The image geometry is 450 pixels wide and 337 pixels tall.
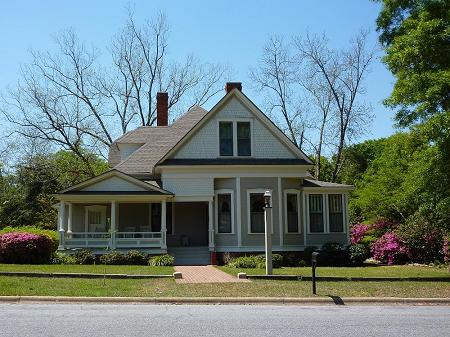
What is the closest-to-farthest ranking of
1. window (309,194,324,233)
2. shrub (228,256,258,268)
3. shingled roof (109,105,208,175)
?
shrub (228,256,258,268)
window (309,194,324,233)
shingled roof (109,105,208,175)

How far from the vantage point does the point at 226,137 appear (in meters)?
25.8

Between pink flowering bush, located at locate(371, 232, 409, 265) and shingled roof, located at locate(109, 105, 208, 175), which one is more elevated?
shingled roof, located at locate(109, 105, 208, 175)

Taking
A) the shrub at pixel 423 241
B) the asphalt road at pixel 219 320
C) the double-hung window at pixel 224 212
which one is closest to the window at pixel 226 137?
the double-hung window at pixel 224 212

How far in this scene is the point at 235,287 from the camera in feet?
47.8

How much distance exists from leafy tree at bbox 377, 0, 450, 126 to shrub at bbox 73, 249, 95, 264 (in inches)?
554

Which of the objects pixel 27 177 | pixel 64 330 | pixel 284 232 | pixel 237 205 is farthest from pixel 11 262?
pixel 27 177

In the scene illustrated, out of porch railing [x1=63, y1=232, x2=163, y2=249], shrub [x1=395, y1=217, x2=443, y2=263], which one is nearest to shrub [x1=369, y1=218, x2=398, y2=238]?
shrub [x1=395, y1=217, x2=443, y2=263]

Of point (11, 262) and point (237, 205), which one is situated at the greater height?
point (237, 205)

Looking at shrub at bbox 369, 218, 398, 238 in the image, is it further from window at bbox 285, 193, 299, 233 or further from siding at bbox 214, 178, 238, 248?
siding at bbox 214, 178, 238, 248

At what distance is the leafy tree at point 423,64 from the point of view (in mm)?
16433

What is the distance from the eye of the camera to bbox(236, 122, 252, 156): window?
2576 centimetres

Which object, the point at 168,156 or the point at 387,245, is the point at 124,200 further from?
the point at 387,245

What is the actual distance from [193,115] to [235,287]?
19.1m

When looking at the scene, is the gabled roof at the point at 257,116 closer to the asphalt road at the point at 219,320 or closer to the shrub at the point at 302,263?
the shrub at the point at 302,263
